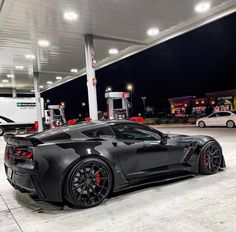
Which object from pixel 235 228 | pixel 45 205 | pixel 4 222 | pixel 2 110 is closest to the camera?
pixel 235 228

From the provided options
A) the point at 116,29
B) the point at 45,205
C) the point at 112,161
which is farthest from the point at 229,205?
the point at 116,29

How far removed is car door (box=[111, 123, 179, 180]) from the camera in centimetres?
356

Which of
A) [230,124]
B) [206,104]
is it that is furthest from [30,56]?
[206,104]

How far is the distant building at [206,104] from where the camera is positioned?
32344 millimetres

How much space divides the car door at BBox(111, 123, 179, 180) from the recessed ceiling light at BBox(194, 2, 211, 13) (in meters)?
5.31

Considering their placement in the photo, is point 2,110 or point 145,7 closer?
point 145,7

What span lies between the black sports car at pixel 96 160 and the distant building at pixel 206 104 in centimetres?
2831

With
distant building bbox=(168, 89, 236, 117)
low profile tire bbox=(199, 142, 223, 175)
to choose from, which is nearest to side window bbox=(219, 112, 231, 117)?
low profile tire bbox=(199, 142, 223, 175)

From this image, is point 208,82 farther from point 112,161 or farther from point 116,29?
point 112,161

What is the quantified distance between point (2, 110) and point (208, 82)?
129 feet

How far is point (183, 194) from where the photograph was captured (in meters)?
3.45

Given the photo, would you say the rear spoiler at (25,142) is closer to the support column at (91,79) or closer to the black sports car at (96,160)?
the black sports car at (96,160)

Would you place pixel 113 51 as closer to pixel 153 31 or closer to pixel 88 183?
pixel 153 31

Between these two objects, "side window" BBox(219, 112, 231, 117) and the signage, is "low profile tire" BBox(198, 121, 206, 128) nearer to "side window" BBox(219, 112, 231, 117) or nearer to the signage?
"side window" BBox(219, 112, 231, 117)
